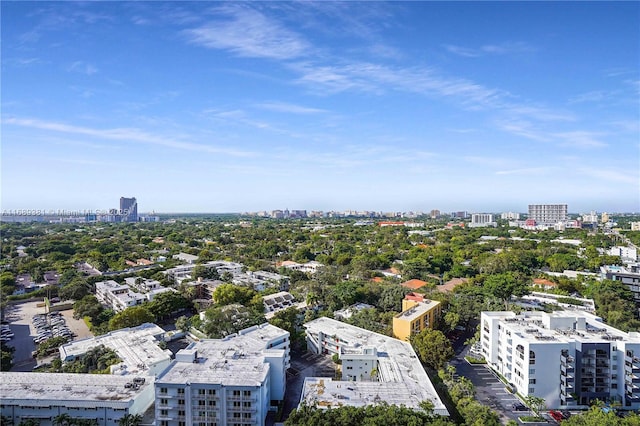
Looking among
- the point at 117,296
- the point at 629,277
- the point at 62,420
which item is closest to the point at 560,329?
the point at 629,277

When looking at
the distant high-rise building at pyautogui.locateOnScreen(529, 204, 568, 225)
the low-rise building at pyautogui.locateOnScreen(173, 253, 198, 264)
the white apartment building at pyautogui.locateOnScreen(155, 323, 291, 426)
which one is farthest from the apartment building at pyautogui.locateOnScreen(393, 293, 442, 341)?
the distant high-rise building at pyautogui.locateOnScreen(529, 204, 568, 225)

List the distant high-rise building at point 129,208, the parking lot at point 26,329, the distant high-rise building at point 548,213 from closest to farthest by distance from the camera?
1. the parking lot at point 26,329
2. the distant high-rise building at point 548,213
3. the distant high-rise building at point 129,208

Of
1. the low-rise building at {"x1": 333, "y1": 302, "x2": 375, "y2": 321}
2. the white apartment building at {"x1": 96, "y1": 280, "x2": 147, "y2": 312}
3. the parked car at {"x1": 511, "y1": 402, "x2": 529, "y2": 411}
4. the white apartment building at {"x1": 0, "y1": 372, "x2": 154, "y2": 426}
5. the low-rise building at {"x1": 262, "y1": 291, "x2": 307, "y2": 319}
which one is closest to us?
the white apartment building at {"x1": 0, "y1": 372, "x2": 154, "y2": 426}

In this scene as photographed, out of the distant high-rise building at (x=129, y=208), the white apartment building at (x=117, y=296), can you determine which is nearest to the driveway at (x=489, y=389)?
the white apartment building at (x=117, y=296)

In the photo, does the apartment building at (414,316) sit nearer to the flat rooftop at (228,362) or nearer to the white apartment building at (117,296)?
the flat rooftop at (228,362)

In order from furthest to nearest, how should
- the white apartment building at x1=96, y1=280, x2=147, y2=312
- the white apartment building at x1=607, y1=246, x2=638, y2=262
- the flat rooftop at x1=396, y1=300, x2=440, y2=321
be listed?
the white apartment building at x1=607, y1=246, x2=638, y2=262 → the white apartment building at x1=96, y1=280, x2=147, y2=312 → the flat rooftop at x1=396, y1=300, x2=440, y2=321

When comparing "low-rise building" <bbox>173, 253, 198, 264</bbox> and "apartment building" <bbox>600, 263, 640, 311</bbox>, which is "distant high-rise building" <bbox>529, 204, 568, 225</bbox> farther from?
"low-rise building" <bbox>173, 253, 198, 264</bbox>
